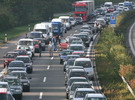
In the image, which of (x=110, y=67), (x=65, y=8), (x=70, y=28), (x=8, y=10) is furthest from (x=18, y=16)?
(x=110, y=67)

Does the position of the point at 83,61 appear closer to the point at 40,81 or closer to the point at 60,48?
the point at 40,81

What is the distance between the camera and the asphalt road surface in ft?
128

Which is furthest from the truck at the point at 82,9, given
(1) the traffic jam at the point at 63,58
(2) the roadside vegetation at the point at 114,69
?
(2) the roadside vegetation at the point at 114,69

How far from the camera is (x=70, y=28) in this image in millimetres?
99562

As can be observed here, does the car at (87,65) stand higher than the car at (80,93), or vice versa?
the car at (80,93)

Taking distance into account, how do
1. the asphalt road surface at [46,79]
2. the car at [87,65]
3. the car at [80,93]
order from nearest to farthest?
1. the car at [80,93]
2. the asphalt road surface at [46,79]
3. the car at [87,65]

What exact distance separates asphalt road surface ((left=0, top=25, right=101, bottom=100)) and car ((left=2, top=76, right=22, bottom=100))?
1148mm

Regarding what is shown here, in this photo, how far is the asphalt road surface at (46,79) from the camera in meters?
39.0

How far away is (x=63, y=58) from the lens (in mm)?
55938

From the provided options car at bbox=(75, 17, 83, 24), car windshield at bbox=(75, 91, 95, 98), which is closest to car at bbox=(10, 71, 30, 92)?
car windshield at bbox=(75, 91, 95, 98)

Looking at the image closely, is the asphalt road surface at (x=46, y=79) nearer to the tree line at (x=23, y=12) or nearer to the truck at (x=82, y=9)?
the tree line at (x=23, y=12)

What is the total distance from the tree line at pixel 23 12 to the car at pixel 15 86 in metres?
56.6

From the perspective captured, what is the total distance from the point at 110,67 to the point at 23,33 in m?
41.6

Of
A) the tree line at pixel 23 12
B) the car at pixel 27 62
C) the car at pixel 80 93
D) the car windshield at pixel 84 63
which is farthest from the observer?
the tree line at pixel 23 12
